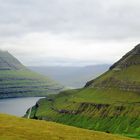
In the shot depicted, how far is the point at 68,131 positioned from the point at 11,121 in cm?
1440

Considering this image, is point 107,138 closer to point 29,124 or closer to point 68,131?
point 68,131

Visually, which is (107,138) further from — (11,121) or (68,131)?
(11,121)

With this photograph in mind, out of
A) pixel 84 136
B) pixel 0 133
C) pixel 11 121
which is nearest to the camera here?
pixel 0 133

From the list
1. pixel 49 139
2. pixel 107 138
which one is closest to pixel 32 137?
pixel 49 139

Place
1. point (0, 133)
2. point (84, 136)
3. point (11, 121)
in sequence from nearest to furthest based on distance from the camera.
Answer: point (0, 133)
point (84, 136)
point (11, 121)

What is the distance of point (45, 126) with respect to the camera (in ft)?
303

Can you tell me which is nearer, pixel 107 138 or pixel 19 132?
pixel 19 132

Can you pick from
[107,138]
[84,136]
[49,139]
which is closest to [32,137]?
[49,139]

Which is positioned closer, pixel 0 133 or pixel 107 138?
pixel 0 133

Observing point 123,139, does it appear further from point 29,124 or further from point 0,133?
point 0,133

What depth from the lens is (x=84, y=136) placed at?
8375 cm

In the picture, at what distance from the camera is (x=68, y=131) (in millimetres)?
88938

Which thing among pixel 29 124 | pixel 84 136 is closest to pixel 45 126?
pixel 29 124

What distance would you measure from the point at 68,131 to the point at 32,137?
16334 mm
